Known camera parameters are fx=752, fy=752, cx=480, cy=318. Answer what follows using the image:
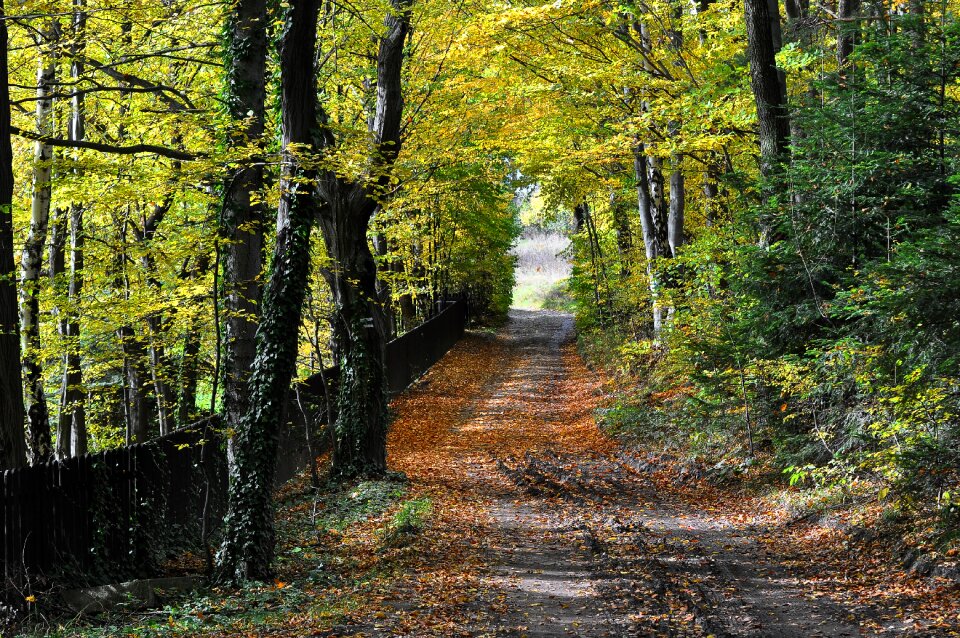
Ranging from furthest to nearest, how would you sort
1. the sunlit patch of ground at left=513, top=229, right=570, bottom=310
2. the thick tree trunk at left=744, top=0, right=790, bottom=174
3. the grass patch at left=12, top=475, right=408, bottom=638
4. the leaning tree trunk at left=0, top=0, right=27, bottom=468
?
1. the sunlit patch of ground at left=513, top=229, right=570, bottom=310
2. the thick tree trunk at left=744, top=0, right=790, bottom=174
3. the leaning tree trunk at left=0, top=0, right=27, bottom=468
4. the grass patch at left=12, top=475, right=408, bottom=638

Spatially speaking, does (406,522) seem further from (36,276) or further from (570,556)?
(36,276)

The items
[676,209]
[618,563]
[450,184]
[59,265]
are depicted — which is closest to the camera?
[618,563]

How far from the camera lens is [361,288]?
1245cm

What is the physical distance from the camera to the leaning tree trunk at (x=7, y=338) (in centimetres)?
739

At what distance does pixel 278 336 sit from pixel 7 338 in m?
2.61

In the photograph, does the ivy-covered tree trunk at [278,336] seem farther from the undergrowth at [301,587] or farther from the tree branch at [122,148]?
the tree branch at [122,148]

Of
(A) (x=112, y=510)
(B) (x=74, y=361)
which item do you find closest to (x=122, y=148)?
(A) (x=112, y=510)

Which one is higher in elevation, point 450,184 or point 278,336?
point 450,184

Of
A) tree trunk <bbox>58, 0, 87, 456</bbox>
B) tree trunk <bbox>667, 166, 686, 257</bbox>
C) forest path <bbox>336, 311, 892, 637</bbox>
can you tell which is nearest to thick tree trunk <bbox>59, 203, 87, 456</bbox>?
tree trunk <bbox>58, 0, 87, 456</bbox>

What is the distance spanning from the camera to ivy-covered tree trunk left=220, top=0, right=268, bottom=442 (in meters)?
8.73

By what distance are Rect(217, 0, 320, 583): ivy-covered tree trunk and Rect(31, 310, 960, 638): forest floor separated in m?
0.48

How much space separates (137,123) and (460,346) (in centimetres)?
2171

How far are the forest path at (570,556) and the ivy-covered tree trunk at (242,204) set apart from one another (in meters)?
3.03

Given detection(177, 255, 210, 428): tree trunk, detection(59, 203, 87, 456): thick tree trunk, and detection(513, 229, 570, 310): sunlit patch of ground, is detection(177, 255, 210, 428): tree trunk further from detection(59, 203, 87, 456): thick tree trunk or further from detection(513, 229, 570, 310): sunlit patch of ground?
detection(513, 229, 570, 310): sunlit patch of ground
